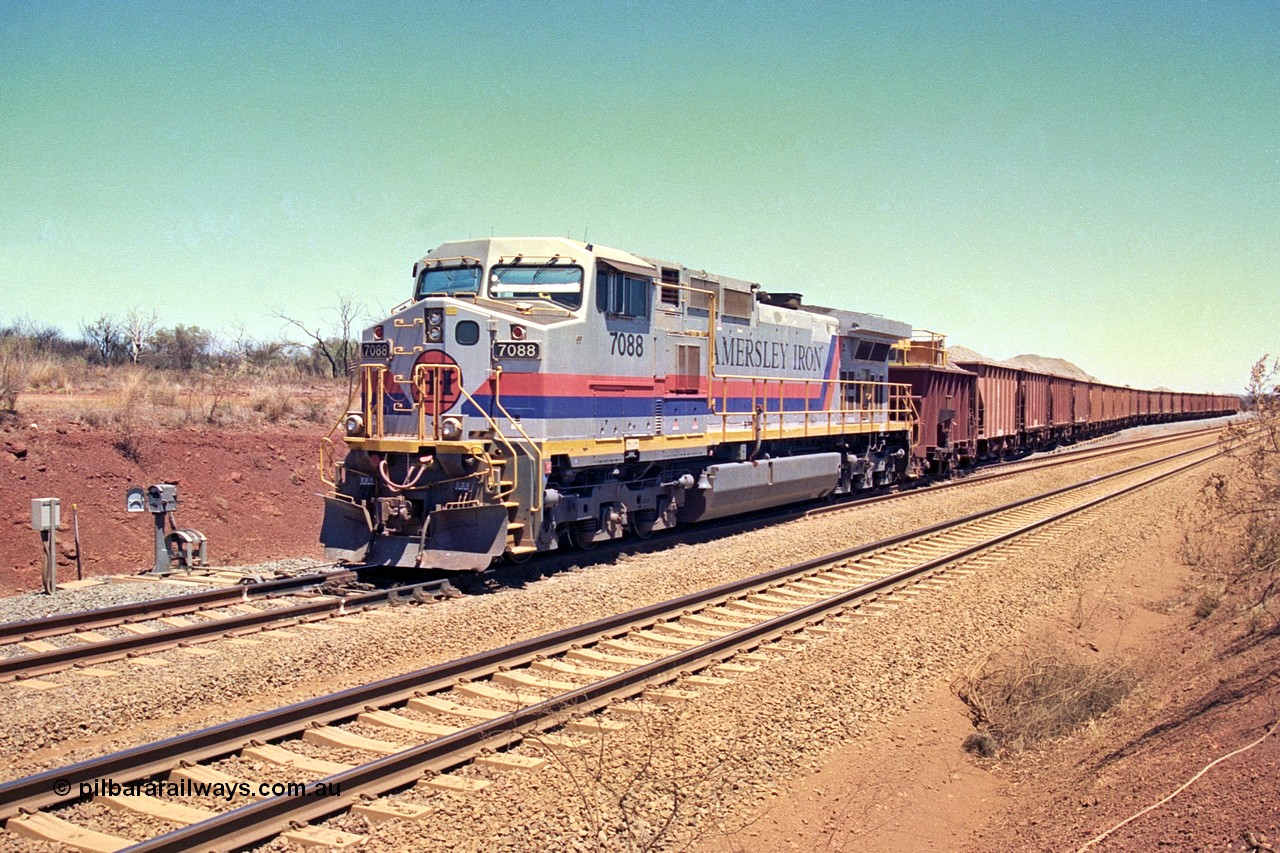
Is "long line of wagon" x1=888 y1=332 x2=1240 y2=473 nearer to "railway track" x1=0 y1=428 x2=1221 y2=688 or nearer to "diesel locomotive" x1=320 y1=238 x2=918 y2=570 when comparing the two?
"diesel locomotive" x1=320 y1=238 x2=918 y2=570

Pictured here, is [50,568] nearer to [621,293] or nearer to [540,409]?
[540,409]

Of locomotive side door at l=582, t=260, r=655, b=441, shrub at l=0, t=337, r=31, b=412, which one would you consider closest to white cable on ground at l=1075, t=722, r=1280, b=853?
locomotive side door at l=582, t=260, r=655, b=441

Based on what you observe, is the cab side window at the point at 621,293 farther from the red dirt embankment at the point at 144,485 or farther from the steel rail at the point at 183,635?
the red dirt embankment at the point at 144,485

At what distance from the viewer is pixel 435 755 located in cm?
589

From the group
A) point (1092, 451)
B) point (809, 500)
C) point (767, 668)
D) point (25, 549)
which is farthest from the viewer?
point (1092, 451)

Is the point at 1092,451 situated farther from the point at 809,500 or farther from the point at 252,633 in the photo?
the point at 252,633

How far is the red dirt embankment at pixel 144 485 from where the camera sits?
1388 cm

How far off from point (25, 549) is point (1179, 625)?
1503cm

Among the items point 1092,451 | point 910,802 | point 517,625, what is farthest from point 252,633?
point 1092,451

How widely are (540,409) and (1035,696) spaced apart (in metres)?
6.40

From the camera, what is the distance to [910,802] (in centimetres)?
604

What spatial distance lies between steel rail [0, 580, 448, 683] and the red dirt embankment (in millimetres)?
5311

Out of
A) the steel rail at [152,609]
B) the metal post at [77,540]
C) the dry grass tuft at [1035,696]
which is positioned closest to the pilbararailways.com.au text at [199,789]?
the steel rail at [152,609]

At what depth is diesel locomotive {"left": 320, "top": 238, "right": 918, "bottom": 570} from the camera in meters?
11.1
